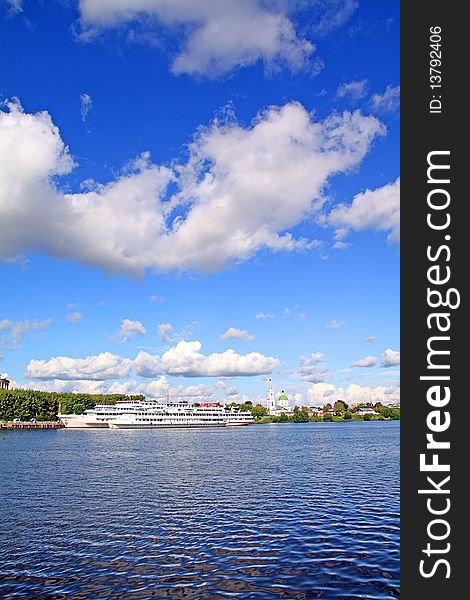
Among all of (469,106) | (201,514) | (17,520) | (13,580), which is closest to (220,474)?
(201,514)

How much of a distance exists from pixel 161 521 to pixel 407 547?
3064cm

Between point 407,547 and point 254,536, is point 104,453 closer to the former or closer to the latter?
point 254,536

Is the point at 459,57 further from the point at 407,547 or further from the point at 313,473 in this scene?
the point at 313,473

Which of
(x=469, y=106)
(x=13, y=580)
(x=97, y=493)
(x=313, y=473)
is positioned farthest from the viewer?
(x=313, y=473)

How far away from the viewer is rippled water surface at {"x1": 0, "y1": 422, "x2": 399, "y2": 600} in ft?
89.1

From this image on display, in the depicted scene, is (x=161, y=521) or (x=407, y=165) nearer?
(x=407, y=165)

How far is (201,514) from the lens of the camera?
149ft

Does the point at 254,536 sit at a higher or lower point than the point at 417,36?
lower

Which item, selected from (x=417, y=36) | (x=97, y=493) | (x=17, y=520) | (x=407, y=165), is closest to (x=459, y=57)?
(x=417, y=36)

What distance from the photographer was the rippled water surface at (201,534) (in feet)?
89.1

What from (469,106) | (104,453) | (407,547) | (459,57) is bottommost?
(104,453)

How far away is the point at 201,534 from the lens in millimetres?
37969

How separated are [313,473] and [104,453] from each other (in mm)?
56595

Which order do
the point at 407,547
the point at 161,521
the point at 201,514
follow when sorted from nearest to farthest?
the point at 407,547 < the point at 161,521 < the point at 201,514
